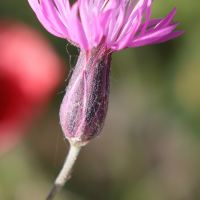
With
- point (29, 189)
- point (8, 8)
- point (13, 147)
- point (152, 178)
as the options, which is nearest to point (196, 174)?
point (152, 178)

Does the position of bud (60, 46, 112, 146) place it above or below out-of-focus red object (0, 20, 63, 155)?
above

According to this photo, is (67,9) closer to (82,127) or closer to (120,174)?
(82,127)

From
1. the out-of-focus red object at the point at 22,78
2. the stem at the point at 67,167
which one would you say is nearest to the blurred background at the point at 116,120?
the out-of-focus red object at the point at 22,78

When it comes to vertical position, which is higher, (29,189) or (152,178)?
(29,189)

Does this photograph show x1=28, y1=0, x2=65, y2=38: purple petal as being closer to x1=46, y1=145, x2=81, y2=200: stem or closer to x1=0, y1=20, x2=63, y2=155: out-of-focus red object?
x1=46, y1=145, x2=81, y2=200: stem

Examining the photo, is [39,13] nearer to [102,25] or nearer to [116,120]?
[102,25]

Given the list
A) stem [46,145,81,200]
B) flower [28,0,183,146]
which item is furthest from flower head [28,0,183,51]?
stem [46,145,81,200]
